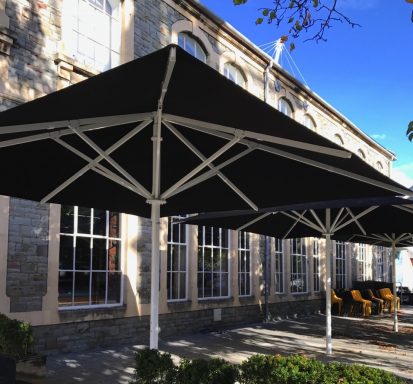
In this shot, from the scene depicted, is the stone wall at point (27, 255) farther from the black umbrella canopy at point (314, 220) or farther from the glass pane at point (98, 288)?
the black umbrella canopy at point (314, 220)

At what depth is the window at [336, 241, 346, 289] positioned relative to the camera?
69.1 feet

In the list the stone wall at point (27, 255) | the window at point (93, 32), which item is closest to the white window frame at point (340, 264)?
the window at point (93, 32)

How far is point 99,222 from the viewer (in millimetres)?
9836

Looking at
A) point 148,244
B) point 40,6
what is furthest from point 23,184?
point 148,244

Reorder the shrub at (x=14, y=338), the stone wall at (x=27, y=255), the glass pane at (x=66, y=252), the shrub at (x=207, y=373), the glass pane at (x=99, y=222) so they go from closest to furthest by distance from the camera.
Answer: the shrub at (x=207, y=373)
the shrub at (x=14, y=338)
the stone wall at (x=27, y=255)
the glass pane at (x=66, y=252)
the glass pane at (x=99, y=222)

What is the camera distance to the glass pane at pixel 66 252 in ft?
29.7

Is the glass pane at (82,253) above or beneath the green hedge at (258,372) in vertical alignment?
above

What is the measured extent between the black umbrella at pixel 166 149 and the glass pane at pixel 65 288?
11.4 feet

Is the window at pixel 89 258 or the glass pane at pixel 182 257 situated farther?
the glass pane at pixel 182 257

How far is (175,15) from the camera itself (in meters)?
12.1

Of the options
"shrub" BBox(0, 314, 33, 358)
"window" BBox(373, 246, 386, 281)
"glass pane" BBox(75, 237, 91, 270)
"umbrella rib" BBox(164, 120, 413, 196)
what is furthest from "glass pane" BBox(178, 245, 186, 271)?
"window" BBox(373, 246, 386, 281)

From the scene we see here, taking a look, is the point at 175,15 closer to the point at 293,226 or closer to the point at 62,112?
the point at 293,226

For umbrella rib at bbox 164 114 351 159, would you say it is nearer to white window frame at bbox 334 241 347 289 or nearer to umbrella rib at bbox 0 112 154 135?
umbrella rib at bbox 0 112 154 135

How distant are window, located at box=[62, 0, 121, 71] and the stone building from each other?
22 mm
